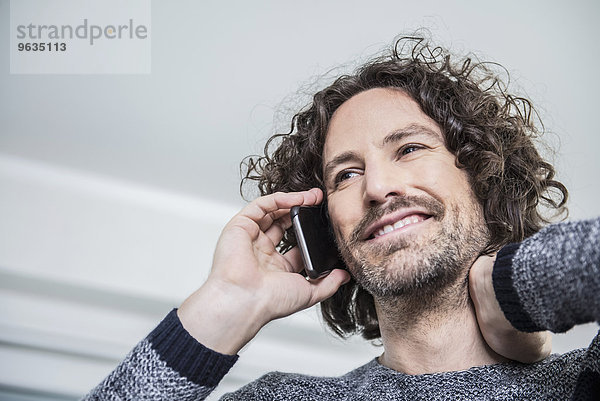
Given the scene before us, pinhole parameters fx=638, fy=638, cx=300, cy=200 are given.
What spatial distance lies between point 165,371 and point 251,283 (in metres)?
0.33

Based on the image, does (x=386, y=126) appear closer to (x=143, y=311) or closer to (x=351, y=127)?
(x=351, y=127)

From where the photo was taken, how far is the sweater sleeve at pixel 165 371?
1312 millimetres

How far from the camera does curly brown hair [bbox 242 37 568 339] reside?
72.0 inches

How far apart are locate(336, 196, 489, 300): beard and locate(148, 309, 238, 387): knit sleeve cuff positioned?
468mm

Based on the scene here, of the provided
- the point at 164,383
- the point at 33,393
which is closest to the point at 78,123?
the point at 33,393

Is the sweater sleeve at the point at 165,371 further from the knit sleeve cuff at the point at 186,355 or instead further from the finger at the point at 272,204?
the finger at the point at 272,204

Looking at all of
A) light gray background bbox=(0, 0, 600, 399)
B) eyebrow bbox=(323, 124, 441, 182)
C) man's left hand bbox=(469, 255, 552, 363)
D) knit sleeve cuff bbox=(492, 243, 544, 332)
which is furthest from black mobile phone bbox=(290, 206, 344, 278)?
light gray background bbox=(0, 0, 600, 399)

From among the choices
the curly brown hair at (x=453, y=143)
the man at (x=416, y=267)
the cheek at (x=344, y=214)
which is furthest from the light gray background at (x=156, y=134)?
the cheek at (x=344, y=214)

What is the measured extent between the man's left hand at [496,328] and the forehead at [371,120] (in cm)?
45

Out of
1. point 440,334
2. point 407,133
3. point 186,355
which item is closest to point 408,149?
point 407,133

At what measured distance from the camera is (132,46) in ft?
7.70

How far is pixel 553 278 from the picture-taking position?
1.18m

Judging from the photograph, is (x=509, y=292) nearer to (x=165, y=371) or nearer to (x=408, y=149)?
(x=408, y=149)

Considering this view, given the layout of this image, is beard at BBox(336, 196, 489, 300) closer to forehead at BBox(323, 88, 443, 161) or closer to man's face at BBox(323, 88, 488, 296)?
man's face at BBox(323, 88, 488, 296)
